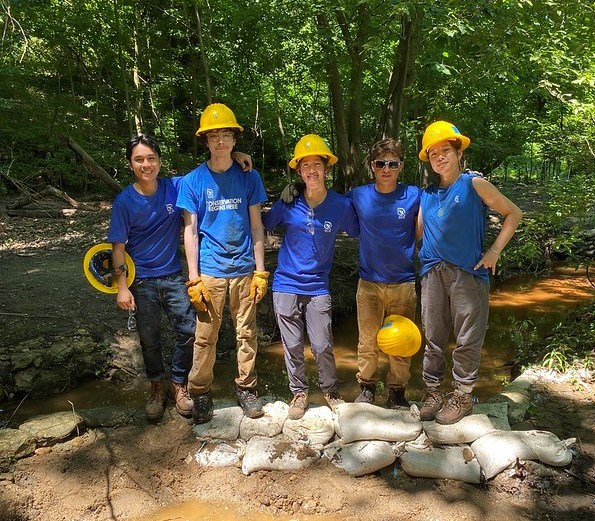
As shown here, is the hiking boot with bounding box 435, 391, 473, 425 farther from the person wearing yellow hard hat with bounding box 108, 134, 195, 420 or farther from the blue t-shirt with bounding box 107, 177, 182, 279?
the blue t-shirt with bounding box 107, 177, 182, 279

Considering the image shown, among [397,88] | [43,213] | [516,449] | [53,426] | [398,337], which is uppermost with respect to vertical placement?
[397,88]

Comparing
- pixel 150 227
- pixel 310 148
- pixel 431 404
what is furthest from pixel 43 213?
pixel 431 404

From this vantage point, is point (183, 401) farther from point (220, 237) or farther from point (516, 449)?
point (516, 449)

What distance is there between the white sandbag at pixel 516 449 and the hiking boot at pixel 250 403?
60.2 inches

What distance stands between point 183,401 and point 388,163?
91.3 inches

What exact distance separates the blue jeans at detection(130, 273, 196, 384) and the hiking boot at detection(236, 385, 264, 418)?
50cm

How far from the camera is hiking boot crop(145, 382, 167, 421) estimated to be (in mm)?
3707

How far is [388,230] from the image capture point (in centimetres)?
339

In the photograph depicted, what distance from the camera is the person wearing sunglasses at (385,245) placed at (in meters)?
3.34

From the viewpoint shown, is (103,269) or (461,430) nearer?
(461,430)

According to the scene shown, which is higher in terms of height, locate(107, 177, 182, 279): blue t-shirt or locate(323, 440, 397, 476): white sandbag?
locate(107, 177, 182, 279): blue t-shirt

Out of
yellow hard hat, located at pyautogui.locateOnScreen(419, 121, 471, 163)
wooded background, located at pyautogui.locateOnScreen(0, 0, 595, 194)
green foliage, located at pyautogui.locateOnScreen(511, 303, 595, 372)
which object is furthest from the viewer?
wooded background, located at pyautogui.locateOnScreen(0, 0, 595, 194)

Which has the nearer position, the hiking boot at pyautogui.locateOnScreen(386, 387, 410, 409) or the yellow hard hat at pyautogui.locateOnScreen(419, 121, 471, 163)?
the yellow hard hat at pyautogui.locateOnScreen(419, 121, 471, 163)

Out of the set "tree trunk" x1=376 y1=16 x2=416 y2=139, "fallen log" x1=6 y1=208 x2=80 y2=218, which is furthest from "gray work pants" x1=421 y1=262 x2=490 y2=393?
"fallen log" x1=6 y1=208 x2=80 y2=218
